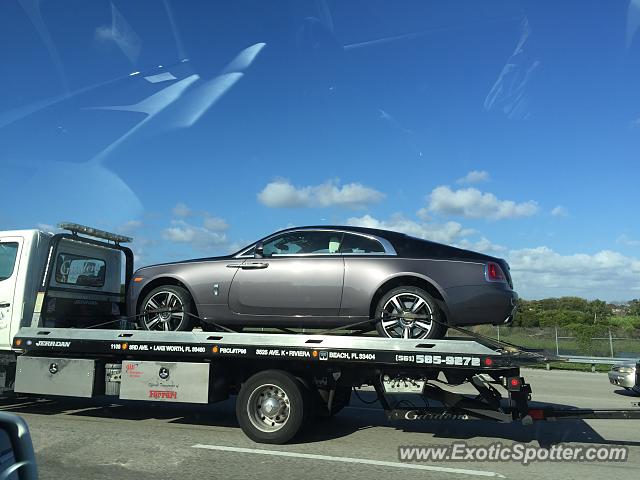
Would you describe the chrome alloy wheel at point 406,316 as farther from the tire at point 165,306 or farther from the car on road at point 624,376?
the car on road at point 624,376

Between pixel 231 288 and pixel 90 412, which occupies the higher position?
pixel 231 288

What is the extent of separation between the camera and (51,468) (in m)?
5.32

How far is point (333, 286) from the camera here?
661 centimetres

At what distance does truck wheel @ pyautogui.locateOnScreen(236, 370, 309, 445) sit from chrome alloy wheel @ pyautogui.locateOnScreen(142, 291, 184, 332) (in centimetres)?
133

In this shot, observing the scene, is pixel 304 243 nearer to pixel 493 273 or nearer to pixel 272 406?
pixel 272 406

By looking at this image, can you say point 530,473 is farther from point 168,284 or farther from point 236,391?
point 168,284

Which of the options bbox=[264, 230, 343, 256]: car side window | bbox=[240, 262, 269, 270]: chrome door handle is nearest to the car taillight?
bbox=[264, 230, 343, 256]: car side window

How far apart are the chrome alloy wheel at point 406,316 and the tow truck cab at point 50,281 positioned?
4.67m

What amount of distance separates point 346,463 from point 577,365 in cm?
1596

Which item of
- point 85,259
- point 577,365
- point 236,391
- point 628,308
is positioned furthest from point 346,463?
point 628,308

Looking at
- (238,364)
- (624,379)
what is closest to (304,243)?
(238,364)

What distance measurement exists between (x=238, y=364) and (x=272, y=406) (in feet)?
2.53

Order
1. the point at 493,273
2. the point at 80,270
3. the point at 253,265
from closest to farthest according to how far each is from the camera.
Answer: the point at 493,273 → the point at 253,265 → the point at 80,270

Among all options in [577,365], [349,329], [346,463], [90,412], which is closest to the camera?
[346,463]
